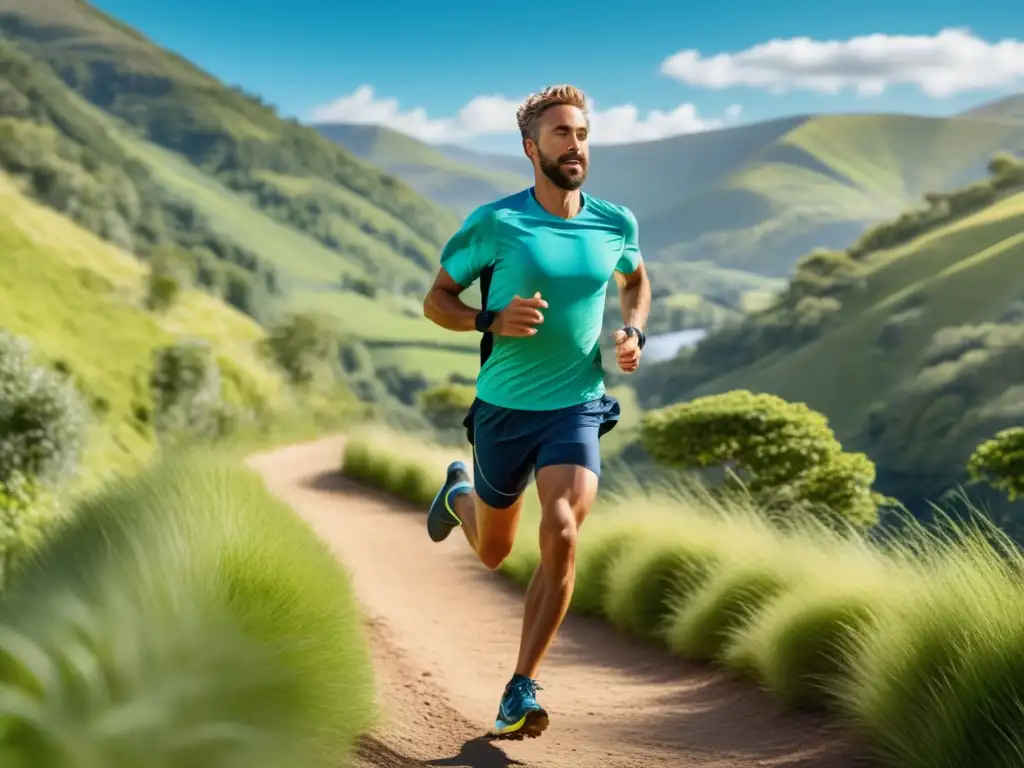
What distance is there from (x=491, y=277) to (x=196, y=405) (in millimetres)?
48051

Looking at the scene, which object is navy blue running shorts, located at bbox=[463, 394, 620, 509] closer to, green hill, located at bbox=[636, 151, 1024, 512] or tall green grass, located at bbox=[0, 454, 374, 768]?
tall green grass, located at bbox=[0, 454, 374, 768]

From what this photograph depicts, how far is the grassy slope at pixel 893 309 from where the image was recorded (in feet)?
298

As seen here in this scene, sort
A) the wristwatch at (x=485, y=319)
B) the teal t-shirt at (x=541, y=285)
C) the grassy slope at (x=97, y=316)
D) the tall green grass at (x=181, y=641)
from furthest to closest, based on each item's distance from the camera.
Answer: the grassy slope at (x=97, y=316) < the teal t-shirt at (x=541, y=285) < the wristwatch at (x=485, y=319) < the tall green grass at (x=181, y=641)

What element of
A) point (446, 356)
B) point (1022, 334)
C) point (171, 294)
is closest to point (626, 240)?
point (171, 294)

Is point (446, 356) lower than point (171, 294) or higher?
lower

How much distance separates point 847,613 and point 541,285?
243cm

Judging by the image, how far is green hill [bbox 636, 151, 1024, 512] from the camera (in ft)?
250

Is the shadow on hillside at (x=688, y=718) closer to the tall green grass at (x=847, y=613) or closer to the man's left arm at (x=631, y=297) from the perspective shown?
the tall green grass at (x=847, y=613)

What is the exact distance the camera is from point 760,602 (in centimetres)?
688

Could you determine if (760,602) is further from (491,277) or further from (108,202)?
(108,202)

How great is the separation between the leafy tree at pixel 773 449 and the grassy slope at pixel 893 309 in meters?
73.5

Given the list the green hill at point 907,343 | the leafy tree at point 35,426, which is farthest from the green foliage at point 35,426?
the green hill at point 907,343

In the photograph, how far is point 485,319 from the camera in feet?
15.3

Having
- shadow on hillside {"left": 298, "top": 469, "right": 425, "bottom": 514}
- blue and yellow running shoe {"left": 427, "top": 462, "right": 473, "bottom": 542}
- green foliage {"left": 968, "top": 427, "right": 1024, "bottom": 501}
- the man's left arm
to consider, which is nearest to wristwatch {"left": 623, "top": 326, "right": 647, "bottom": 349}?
the man's left arm
